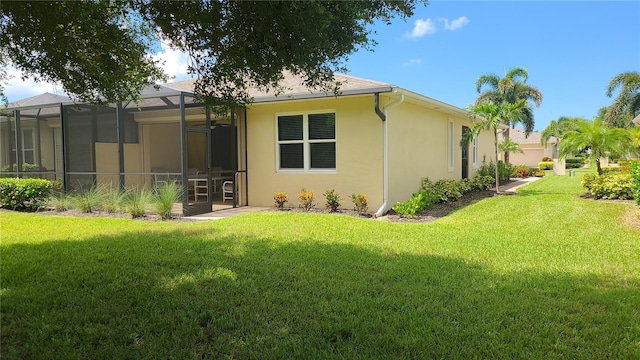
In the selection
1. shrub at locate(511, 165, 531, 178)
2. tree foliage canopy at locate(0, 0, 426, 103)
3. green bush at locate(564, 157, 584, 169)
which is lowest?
shrub at locate(511, 165, 531, 178)

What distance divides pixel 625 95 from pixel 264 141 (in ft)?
83.2

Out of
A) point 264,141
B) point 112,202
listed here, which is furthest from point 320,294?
point 112,202

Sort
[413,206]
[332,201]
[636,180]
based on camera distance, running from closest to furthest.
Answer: [636,180]
[413,206]
[332,201]

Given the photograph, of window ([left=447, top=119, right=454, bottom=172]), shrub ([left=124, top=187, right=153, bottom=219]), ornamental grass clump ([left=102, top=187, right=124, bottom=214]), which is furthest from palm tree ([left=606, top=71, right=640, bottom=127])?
ornamental grass clump ([left=102, top=187, right=124, bottom=214])

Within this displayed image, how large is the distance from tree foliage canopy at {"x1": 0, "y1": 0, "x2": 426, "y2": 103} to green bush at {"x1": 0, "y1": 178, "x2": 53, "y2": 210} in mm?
7484

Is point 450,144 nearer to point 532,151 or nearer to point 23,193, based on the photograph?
point 23,193

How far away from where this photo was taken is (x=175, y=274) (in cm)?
524

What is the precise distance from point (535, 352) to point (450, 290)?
142cm

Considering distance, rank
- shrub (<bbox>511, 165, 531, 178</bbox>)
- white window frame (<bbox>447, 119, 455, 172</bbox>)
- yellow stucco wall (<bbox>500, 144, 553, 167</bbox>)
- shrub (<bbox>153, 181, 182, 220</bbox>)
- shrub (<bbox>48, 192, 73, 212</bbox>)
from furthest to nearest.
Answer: yellow stucco wall (<bbox>500, 144, 553, 167</bbox>)
shrub (<bbox>511, 165, 531, 178</bbox>)
white window frame (<bbox>447, 119, 455, 172</bbox>)
shrub (<bbox>48, 192, 73, 212</bbox>)
shrub (<bbox>153, 181, 182, 220</bbox>)

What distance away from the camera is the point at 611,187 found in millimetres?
12445

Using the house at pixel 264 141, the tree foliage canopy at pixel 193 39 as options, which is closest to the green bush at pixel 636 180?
the house at pixel 264 141

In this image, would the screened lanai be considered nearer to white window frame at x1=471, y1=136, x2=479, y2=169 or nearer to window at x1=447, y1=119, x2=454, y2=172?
window at x1=447, y1=119, x2=454, y2=172

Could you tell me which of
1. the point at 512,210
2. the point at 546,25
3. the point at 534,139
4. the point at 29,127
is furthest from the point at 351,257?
the point at 534,139

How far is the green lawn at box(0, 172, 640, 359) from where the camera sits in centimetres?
341
